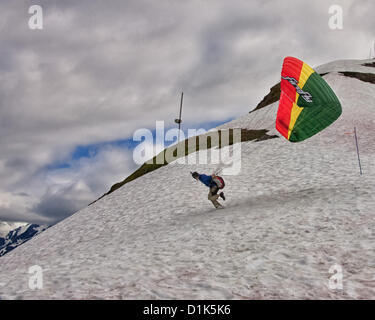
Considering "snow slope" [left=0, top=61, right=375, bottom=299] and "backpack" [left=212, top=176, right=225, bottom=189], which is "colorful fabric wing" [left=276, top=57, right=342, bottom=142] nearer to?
"snow slope" [left=0, top=61, right=375, bottom=299]

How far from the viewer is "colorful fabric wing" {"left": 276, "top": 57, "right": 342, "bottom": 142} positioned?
16.2 metres

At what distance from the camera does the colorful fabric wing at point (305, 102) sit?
1623cm

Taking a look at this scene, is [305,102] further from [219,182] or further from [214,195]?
[214,195]

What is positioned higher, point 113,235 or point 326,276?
point 113,235

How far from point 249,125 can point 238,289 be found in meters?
38.3

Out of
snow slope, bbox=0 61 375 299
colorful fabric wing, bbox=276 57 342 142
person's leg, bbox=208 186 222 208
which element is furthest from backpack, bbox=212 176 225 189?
colorful fabric wing, bbox=276 57 342 142

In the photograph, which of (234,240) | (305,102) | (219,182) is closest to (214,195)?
(219,182)

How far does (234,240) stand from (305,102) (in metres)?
8.82

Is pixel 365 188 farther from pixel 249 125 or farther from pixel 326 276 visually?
pixel 249 125

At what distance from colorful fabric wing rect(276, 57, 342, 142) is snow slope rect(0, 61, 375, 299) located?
343 centimetres

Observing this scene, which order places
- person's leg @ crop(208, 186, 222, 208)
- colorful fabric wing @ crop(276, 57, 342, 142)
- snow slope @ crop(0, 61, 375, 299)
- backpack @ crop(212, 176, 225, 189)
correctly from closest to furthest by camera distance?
snow slope @ crop(0, 61, 375, 299)
colorful fabric wing @ crop(276, 57, 342, 142)
backpack @ crop(212, 176, 225, 189)
person's leg @ crop(208, 186, 222, 208)
